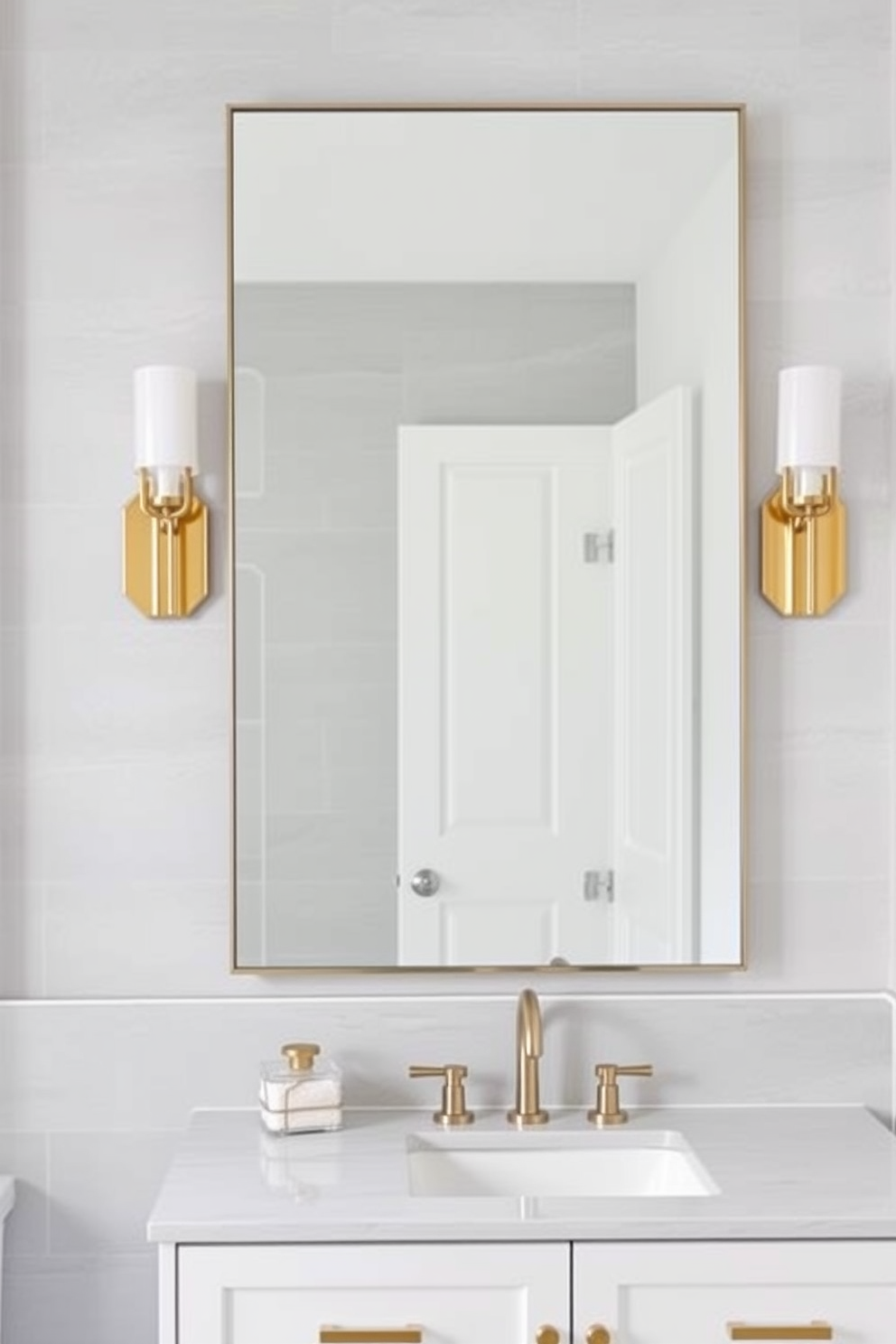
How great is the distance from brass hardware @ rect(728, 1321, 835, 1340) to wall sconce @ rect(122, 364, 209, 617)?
1.15 meters

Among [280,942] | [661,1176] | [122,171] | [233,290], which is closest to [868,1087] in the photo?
[661,1176]

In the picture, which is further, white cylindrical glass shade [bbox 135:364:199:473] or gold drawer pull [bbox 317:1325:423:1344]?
white cylindrical glass shade [bbox 135:364:199:473]

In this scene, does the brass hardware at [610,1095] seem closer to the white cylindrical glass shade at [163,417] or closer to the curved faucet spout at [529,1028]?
the curved faucet spout at [529,1028]

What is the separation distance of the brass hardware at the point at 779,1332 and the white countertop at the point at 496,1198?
4.3 inches

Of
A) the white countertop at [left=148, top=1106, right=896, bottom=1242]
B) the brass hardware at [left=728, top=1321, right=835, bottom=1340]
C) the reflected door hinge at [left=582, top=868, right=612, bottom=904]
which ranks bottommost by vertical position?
the brass hardware at [left=728, top=1321, right=835, bottom=1340]

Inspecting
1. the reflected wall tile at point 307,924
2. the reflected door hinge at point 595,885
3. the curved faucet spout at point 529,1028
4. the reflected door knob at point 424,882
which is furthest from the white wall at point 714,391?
the reflected wall tile at point 307,924

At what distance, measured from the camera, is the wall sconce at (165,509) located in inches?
93.5

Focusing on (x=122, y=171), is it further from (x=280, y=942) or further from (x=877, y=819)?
(x=877, y=819)

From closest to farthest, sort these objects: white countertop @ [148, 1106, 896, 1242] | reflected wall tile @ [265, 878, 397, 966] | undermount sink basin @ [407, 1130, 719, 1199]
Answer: white countertop @ [148, 1106, 896, 1242], undermount sink basin @ [407, 1130, 719, 1199], reflected wall tile @ [265, 878, 397, 966]

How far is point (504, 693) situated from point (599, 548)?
0.77ft

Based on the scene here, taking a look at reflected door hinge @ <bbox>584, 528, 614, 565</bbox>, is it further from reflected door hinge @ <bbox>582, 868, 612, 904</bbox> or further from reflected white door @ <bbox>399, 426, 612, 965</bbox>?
reflected door hinge @ <bbox>582, 868, 612, 904</bbox>

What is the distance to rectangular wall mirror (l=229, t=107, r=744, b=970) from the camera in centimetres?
246

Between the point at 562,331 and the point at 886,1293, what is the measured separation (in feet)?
4.22

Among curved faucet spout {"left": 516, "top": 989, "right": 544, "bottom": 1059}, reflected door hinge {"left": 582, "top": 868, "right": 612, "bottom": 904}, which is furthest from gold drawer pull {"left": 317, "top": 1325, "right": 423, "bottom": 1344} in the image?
reflected door hinge {"left": 582, "top": 868, "right": 612, "bottom": 904}
